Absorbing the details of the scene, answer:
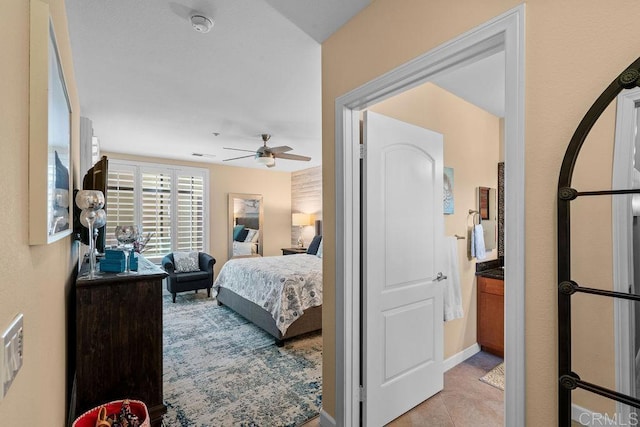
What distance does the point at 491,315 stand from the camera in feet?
9.64

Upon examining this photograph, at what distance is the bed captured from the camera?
10.8ft

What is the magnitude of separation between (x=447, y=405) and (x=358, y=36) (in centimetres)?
263

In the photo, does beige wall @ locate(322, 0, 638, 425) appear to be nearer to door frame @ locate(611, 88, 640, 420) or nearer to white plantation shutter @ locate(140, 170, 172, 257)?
door frame @ locate(611, 88, 640, 420)

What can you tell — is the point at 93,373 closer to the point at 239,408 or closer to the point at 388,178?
the point at 239,408

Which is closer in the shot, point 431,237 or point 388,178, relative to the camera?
point 388,178

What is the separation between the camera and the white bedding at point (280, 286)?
3297 millimetres

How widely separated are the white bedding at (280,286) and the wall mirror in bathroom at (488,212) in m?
1.91

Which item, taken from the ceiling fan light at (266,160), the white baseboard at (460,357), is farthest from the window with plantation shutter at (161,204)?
the white baseboard at (460,357)

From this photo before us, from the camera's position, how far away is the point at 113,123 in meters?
3.67

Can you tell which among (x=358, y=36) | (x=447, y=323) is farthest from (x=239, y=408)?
(x=358, y=36)

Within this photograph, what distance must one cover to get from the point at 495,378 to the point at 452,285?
86 cm

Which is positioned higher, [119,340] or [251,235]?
[251,235]

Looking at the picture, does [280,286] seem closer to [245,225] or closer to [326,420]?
[326,420]

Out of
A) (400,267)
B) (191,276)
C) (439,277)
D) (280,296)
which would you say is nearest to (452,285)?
(439,277)
